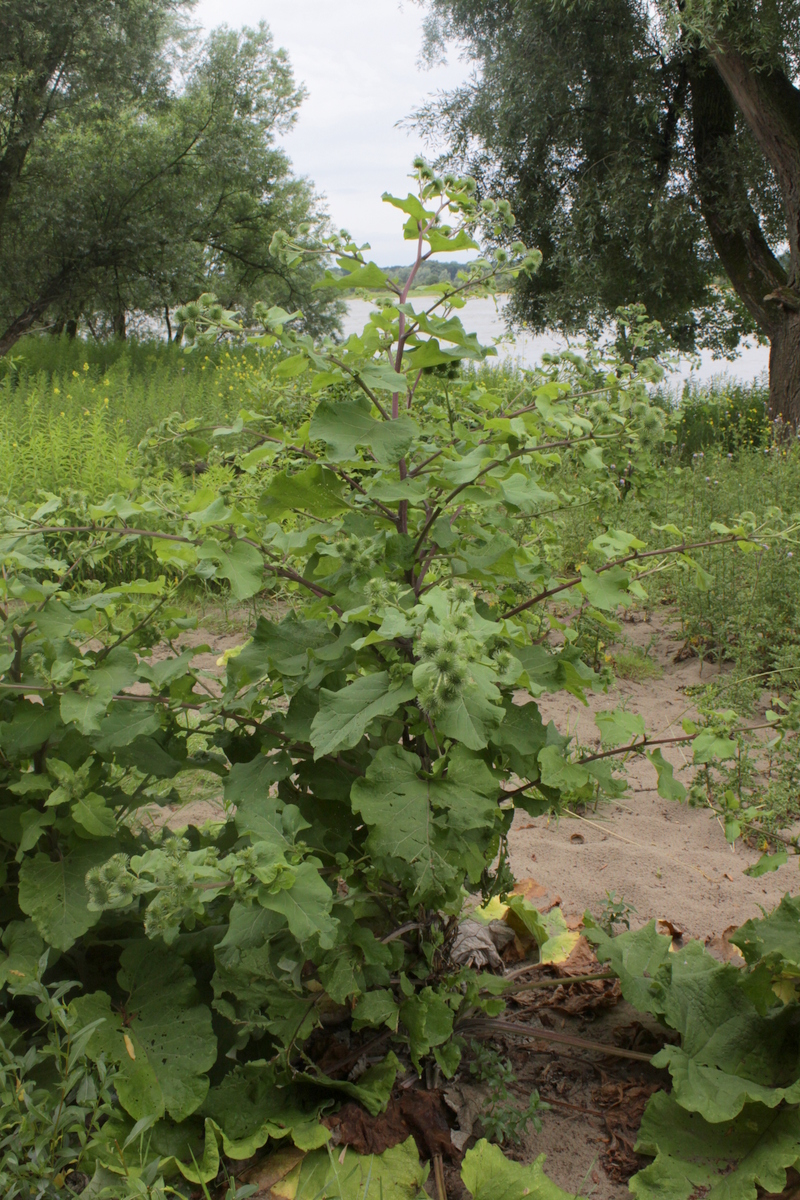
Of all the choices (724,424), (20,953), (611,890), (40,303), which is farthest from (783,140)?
(40,303)

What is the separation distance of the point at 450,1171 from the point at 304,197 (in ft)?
75.9

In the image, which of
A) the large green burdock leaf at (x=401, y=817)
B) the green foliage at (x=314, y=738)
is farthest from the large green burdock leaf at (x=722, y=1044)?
the large green burdock leaf at (x=401, y=817)

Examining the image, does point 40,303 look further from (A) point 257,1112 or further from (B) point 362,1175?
(B) point 362,1175

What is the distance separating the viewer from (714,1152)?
1.38 m

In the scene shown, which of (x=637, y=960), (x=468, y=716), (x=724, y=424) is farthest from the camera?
(x=724, y=424)

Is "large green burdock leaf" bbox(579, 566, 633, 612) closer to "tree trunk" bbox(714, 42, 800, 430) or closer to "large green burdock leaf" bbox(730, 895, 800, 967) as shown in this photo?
"large green burdock leaf" bbox(730, 895, 800, 967)

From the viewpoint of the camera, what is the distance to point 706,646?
4.14 m

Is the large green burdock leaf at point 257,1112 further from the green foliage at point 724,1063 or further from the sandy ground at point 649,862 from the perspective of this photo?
the sandy ground at point 649,862

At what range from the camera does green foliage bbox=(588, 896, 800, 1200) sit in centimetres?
132

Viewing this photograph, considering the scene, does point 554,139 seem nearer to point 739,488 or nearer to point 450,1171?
point 739,488

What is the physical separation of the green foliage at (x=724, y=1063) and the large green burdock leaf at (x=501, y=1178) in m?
0.14

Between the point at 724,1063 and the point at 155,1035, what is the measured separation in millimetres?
1008

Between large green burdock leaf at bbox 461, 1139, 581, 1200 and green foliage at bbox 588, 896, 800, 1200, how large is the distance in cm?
14

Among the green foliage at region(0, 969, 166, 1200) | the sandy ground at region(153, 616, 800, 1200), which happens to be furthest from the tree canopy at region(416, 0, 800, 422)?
the green foliage at region(0, 969, 166, 1200)
